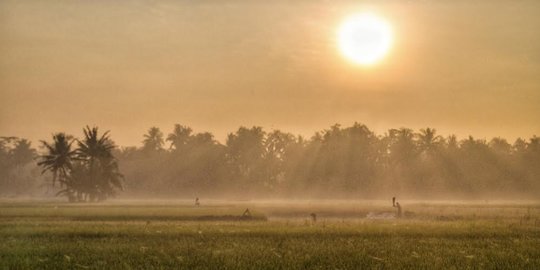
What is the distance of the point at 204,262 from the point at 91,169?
7458cm

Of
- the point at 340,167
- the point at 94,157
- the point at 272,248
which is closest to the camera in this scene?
the point at 272,248

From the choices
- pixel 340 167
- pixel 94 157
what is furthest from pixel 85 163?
pixel 340 167

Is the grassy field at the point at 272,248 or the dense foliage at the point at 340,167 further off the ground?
the dense foliage at the point at 340,167

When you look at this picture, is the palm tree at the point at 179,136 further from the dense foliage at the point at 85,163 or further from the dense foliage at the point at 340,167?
the dense foliage at the point at 85,163

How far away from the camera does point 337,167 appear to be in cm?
13575

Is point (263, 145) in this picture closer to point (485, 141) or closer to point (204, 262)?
point (485, 141)

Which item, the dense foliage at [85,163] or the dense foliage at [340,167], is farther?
the dense foliage at [340,167]

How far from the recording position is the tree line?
132m

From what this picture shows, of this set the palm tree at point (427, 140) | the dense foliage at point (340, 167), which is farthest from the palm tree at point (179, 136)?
the palm tree at point (427, 140)

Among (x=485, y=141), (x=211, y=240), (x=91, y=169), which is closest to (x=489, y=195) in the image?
(x=485, y=141)

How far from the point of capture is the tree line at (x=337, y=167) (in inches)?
5207

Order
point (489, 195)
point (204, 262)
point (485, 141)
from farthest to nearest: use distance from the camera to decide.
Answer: point (485, 141), point (489, 195), point (204, 262)

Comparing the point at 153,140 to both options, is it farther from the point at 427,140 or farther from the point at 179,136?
the point at 427,140

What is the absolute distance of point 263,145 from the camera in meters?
158
